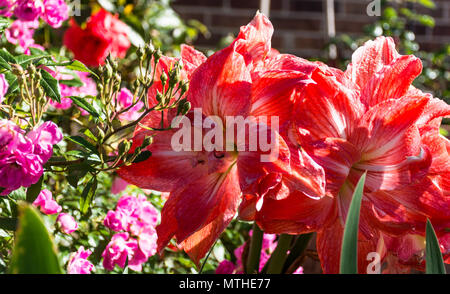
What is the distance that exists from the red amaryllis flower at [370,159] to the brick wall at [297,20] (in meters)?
2.33

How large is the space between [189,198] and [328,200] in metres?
0.12

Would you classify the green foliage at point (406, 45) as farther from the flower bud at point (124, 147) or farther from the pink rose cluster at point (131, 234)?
the flower bud at point (124, 147)

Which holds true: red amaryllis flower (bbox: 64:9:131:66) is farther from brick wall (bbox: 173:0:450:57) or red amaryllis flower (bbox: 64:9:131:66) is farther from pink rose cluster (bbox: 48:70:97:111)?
brick wall (bbox: 173:0:450:57)

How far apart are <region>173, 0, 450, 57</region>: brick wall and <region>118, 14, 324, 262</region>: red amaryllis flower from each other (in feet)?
7.68

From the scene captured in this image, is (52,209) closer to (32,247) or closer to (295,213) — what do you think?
(295,213)

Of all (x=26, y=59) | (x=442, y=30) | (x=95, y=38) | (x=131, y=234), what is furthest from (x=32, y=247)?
(x=442, y=30)

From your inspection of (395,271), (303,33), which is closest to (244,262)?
(395,271)

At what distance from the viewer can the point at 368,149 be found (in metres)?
0.49

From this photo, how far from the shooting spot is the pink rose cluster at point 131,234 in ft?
2.49

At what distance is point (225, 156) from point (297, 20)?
8.25 ft

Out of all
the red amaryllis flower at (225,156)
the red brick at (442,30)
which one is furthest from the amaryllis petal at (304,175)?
the red brick at (442,30)

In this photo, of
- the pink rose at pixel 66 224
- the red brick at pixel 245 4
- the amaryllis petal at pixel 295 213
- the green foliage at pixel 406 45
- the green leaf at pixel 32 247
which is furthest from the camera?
the red brick at pixel 245 4

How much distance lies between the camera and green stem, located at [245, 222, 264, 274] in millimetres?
615
